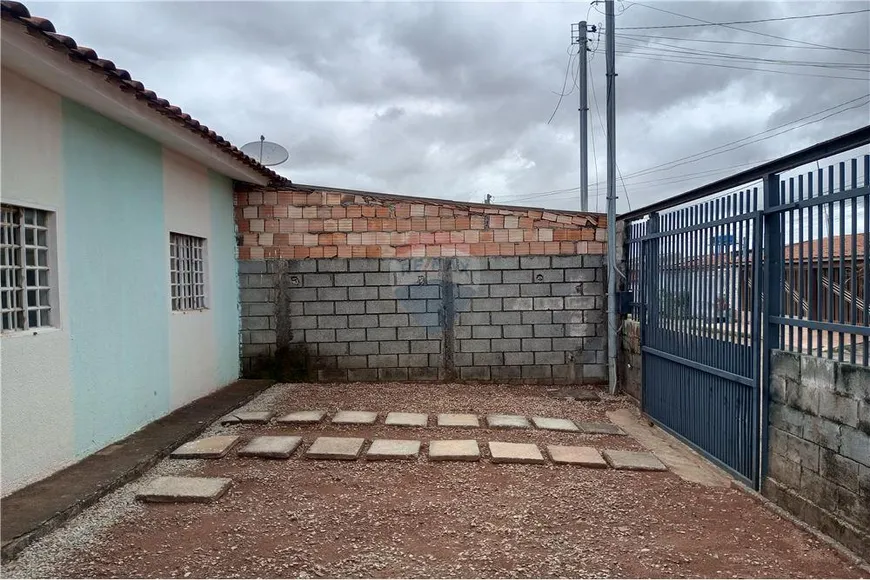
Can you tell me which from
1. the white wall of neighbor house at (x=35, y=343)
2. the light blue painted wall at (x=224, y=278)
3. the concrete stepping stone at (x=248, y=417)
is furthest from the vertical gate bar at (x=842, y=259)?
the light blue painted wall at (x=224, y=278)

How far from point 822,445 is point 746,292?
4.20 feet

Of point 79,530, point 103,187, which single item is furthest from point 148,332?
point 79,530

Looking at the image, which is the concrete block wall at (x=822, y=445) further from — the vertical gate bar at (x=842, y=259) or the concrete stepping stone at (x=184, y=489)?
the concrete stepping stone at (x=184, y=489)

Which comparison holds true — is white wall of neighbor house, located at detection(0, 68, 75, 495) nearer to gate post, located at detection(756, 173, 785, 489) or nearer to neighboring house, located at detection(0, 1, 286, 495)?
neighboring house, located at detection(0, 1, 286, 495)

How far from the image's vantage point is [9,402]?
3.65 meters

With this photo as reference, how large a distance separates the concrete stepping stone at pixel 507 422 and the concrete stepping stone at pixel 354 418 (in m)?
1.24

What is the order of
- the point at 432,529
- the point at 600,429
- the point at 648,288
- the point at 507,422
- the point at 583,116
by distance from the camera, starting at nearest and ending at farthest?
the point at 432,529, the point at 600,429, the point at 507,422, the point at 648,288, the point at 583,116

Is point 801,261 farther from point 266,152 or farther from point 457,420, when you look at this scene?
point 266,152

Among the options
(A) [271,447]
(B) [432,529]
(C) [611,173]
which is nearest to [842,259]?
(B) [432,529]

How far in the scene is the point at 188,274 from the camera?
268 inches

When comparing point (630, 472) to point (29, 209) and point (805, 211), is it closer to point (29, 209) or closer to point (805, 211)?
point (805, 211)

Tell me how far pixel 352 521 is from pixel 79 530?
5.24 feet

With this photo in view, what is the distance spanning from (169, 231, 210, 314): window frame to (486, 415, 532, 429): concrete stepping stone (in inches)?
145

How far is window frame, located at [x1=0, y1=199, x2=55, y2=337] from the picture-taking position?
3859 millimetres
